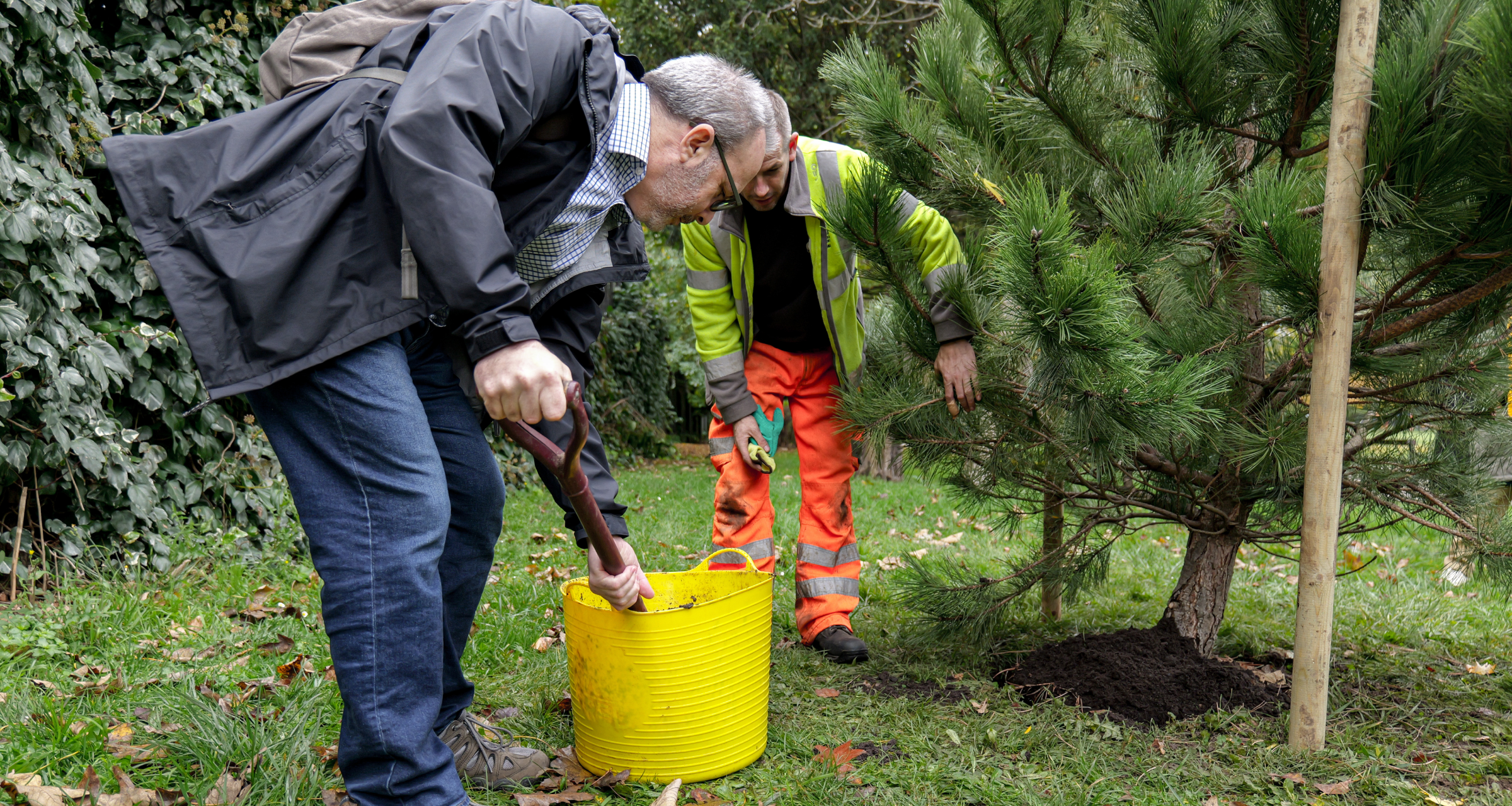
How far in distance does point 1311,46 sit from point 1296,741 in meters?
1.56

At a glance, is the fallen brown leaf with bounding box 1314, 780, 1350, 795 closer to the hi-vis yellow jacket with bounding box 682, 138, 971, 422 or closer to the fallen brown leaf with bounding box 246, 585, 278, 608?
the hi-vis yellow jacket with bounding box 682, 138, 971, 422

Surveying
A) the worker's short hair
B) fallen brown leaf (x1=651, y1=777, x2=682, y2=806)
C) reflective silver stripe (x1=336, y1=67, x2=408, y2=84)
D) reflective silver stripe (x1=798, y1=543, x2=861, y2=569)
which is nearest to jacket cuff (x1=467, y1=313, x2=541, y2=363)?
reflective silver stripe (x1=336, y1=67, x2=408, y2=84)

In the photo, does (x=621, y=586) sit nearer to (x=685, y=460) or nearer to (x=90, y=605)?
(x=90, y=605)

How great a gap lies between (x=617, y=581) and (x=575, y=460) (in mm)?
369

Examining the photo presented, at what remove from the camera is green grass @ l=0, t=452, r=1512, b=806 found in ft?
6.18

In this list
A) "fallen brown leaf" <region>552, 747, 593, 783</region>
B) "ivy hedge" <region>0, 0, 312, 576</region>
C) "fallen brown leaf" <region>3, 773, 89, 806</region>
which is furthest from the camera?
"ivy hedge" <region>0, 0, 312, 576</region>

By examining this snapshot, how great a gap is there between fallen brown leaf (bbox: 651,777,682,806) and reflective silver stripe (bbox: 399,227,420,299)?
3.48 ft

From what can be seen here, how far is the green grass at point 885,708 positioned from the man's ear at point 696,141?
1317 millimetres

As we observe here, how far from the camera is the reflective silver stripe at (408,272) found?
145cm

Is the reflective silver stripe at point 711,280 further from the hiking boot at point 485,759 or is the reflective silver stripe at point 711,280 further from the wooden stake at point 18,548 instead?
the wooden stake at point 18,548

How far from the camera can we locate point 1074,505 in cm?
269

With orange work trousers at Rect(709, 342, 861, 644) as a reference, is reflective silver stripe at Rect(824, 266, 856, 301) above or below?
above

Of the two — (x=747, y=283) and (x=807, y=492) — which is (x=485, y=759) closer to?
(x=807, y=492)

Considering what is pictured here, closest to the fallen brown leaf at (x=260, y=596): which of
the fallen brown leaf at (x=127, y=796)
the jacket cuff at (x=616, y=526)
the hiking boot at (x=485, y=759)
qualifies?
the fallen brown leaf at (x=127, y=796)
